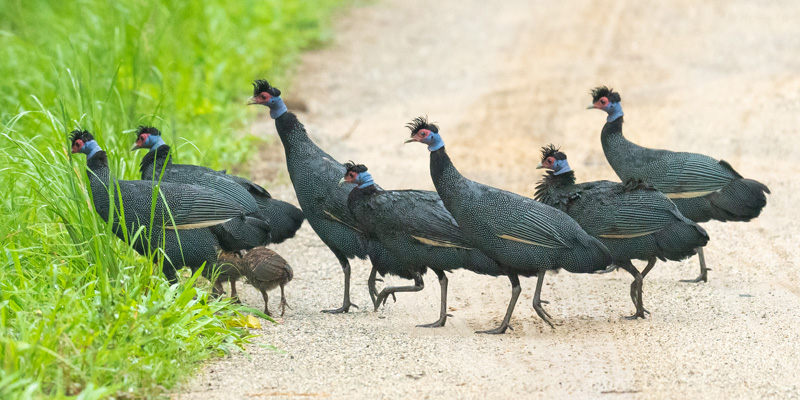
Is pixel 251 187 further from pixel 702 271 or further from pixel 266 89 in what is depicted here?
pixel 702 271

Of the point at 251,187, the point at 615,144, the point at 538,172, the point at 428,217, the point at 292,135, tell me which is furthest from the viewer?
the point at 538,172

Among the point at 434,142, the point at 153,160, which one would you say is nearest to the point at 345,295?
the point at 434,142

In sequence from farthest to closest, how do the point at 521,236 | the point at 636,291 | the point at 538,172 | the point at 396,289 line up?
the point at 538,172, the point at 396,289, the point at 636,291, the point at 521,236

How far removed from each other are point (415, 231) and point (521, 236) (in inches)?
25.9

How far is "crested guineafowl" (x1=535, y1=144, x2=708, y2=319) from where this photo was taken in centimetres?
561

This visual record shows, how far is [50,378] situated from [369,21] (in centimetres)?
1156

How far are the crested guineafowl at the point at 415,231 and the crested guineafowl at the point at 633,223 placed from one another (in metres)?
0.68

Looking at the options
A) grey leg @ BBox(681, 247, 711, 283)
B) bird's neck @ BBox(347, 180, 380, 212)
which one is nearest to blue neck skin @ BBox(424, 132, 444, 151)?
bird's neck @ BBox(347, 180, 380, 212)

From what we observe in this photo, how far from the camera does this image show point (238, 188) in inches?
245

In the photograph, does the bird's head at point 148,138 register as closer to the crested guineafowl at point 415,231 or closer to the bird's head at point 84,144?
the bird's head at point 84,144

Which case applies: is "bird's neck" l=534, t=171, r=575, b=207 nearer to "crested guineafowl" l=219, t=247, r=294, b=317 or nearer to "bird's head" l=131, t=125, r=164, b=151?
"crested guineafowl" l=219, t=247, r=294, b=317

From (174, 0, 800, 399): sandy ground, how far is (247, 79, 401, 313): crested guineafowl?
35 centimetres

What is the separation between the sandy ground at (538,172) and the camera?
470 centimetres

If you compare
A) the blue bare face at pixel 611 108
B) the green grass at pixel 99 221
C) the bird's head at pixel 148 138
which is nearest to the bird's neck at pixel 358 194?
the green grass at pixel 99 221
